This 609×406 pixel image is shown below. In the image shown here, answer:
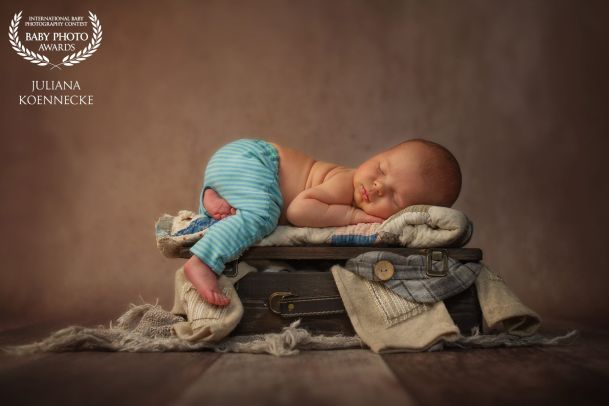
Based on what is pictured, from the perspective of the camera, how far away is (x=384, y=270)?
6.43ft

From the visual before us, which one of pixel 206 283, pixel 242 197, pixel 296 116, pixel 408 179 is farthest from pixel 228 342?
pixel 296 116

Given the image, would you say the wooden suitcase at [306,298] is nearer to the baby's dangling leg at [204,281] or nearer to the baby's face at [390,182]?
the baby's dangling leg at [204,281]

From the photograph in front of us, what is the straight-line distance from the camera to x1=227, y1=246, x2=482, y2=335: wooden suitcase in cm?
199

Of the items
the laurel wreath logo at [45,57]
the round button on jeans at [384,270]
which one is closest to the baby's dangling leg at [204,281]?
the round button on jeans at [384,270]

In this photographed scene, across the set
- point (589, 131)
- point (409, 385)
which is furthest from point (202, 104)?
point (409, 385)

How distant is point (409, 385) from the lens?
1.45 m

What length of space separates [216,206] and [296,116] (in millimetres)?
1164

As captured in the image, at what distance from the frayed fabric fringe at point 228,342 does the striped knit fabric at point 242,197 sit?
24 cm

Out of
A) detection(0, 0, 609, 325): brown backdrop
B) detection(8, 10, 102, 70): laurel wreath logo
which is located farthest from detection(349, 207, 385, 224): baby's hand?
detection(8, 10, 102, 70): laurel wreath logo

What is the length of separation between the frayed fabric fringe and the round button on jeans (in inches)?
8.1

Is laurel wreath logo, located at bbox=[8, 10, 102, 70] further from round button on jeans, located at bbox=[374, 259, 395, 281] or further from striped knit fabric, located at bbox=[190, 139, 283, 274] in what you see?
round button on jeans, located at bbox=[374, 259, 395, 281]

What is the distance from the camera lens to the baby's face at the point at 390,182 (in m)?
2.12

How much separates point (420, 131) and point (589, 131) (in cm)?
82

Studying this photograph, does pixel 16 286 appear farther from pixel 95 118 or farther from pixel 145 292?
pixel 95 118
